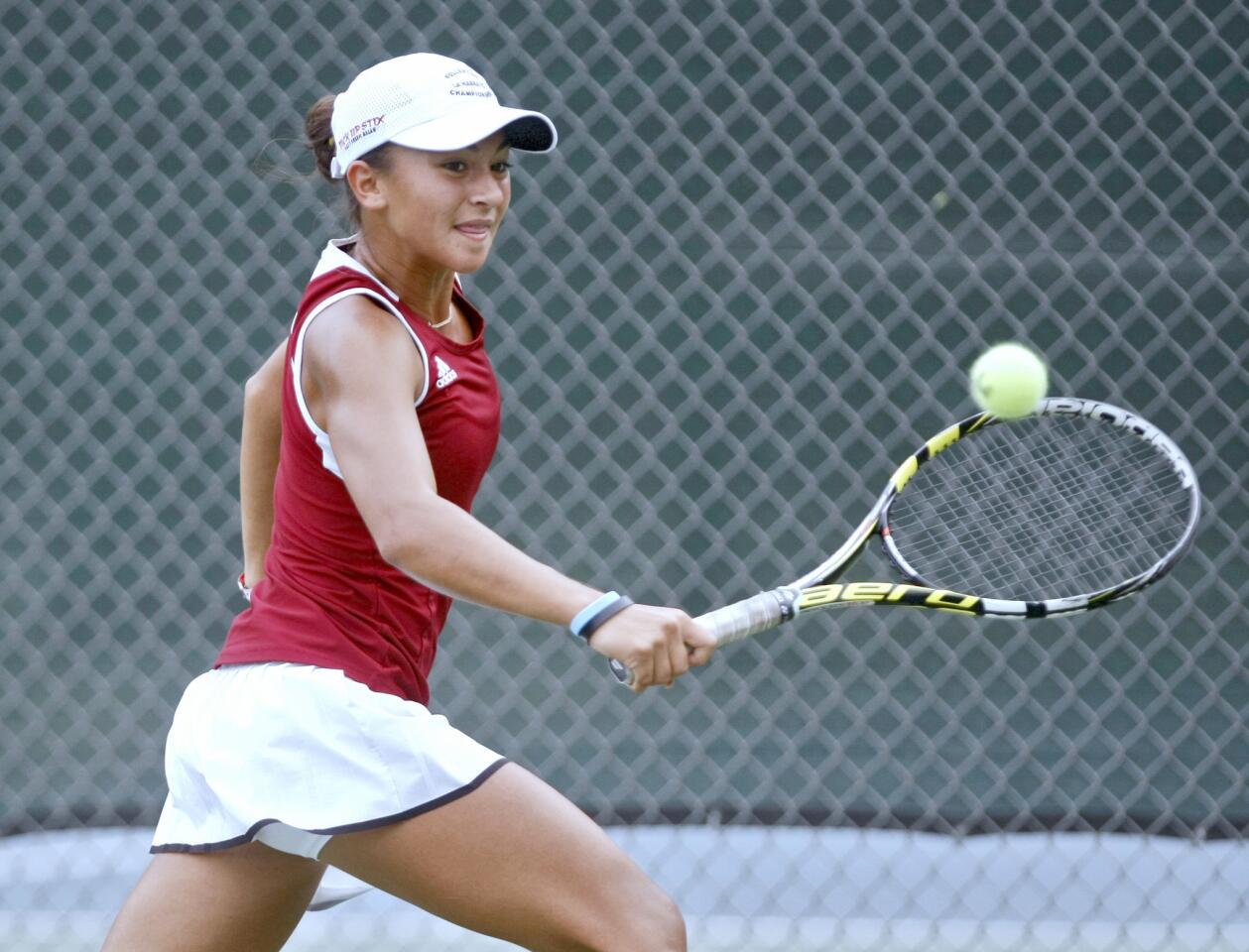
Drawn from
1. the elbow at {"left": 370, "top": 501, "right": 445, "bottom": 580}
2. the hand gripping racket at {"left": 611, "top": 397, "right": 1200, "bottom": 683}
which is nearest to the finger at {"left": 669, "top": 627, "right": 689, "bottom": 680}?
the elbow at {"left": 370, "top": 501, "right": 445, "bottom": 580}

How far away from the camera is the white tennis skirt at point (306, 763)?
1659mm

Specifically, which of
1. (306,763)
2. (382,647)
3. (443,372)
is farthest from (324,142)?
(306,763)

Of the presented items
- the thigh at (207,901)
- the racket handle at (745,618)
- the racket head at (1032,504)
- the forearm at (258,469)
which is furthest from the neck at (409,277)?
the racket head at (1032,504)

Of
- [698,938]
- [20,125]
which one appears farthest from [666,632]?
[20,125]

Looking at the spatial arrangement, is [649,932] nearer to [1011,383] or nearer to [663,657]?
[663,657]

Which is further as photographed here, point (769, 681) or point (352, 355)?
point (769, 681)

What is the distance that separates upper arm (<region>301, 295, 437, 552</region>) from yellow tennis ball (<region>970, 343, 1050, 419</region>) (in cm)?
74

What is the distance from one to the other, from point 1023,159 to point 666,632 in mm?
2185

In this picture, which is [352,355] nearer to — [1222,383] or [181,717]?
[181,717]

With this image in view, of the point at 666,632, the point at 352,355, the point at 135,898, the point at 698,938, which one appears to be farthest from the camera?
the point at 698,938

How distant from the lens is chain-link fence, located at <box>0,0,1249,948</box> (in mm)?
3379

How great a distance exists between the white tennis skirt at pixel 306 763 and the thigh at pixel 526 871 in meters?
0.02

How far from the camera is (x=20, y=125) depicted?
3516 millimetres

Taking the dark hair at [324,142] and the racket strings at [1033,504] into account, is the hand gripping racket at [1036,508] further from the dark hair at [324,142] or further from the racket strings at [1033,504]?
the dark hair at [324,142]
